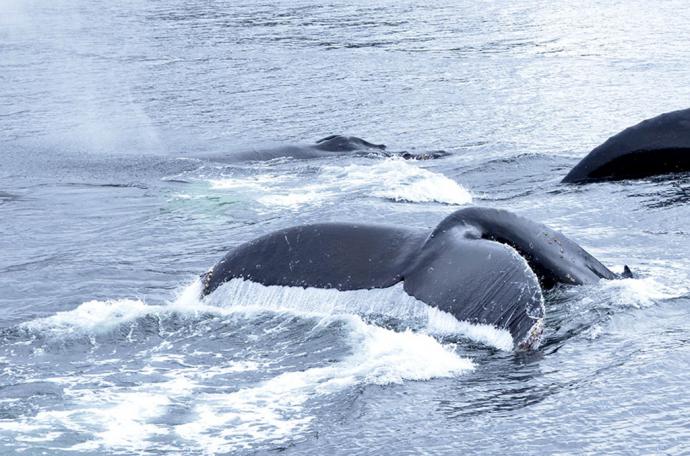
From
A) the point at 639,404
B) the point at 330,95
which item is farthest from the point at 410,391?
the point at 330,95

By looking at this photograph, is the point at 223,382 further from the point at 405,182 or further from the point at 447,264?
the point at 405,182

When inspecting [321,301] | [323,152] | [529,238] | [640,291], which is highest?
[529,238]

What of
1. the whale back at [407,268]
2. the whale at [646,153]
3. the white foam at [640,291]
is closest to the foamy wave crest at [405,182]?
the whale at [646,153]

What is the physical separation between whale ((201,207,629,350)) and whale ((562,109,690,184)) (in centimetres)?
559

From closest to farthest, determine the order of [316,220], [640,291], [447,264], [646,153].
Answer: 1. [447,264]
2. [640,291]
3. [316,220]
4. [646,153]

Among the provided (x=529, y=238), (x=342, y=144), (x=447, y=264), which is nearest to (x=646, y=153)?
(x=342, y=144)

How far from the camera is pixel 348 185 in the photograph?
16.2m

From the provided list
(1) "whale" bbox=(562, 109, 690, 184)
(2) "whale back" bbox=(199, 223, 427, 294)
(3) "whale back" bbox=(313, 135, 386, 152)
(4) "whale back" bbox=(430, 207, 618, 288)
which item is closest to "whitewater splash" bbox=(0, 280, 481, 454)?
(2) "whale back" bbox=(199, 223, 427, 294)

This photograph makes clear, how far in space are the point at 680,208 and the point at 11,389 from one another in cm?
772

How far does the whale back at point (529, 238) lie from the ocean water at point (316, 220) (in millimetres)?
186

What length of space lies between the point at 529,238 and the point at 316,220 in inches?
213

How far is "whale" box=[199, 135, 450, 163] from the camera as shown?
18.8 m

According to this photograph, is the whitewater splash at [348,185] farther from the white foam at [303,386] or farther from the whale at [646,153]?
→ the white foam at [303,386]

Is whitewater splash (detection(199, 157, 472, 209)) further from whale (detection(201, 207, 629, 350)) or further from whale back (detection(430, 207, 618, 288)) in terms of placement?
whale (detection(201, 207, 629, 350))
